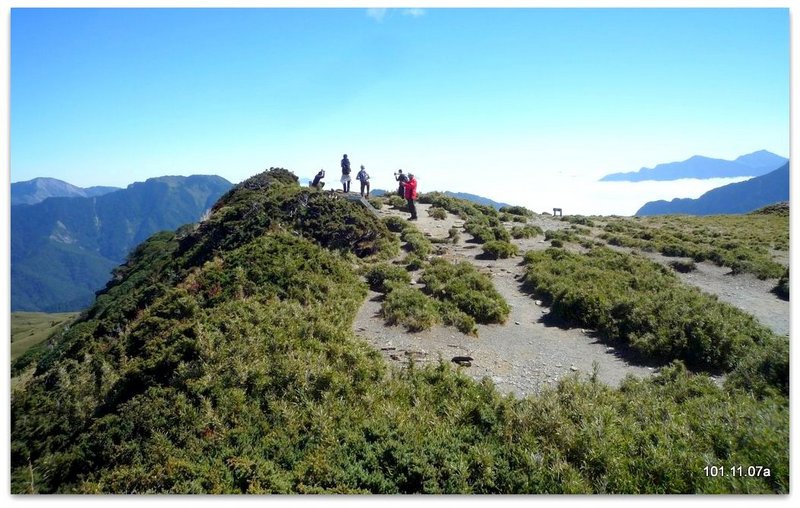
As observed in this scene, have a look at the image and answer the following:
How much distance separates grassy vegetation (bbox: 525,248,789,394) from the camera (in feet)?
31.9

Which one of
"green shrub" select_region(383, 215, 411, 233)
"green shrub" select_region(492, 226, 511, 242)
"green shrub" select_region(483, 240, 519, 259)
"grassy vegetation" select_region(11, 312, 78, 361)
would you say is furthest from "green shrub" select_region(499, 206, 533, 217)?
A: "grassy vegetation" select_region(11, 312, 78, 361)

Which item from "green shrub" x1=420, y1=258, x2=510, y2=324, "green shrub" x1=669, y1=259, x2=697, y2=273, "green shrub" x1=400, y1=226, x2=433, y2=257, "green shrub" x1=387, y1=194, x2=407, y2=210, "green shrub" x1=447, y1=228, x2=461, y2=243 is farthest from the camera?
"green shrub" x1=387, y1=194, x2=407, y2=210

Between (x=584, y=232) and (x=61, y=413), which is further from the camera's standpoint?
(x=584, y=232)

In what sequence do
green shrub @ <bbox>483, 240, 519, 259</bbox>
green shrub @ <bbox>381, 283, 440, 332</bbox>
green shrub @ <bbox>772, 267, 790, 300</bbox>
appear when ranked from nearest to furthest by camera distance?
green shrub @ <bbox>381, 283, 440, 332</bbox> < green shrub @ <bbox>772, 267, 790, 300</bbox> < green shrub @ <bbox>483, 240, 519, 259</bbox>

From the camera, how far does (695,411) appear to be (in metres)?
7.21

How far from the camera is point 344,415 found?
294 inches

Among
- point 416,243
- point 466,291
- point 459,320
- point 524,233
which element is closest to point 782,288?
point 466,291

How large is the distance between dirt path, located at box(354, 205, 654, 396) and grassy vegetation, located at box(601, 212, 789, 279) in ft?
37.0

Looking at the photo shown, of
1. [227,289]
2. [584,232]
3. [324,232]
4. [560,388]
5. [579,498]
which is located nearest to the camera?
[579,498]

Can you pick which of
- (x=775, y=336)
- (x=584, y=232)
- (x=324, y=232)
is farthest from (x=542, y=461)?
(x=584, y=232)

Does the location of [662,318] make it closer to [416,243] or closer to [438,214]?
[416,243]

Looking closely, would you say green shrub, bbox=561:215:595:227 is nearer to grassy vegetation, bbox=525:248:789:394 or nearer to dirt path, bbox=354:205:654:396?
grassy vegetation, bbox=525:248:789:394

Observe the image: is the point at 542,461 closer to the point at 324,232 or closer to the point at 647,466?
the point at 647,466

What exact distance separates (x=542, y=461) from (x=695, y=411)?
3024 mm
